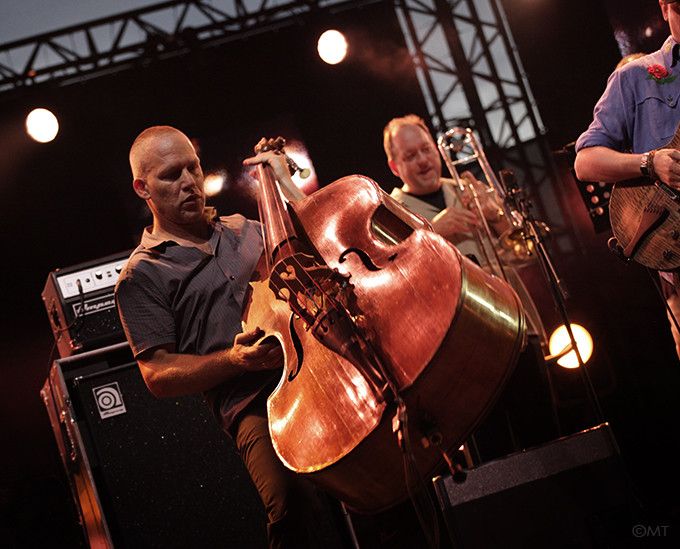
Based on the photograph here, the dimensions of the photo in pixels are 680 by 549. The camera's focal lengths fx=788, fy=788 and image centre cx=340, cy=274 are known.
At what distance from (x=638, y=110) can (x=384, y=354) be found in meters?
2.13

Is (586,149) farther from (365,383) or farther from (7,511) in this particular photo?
(7,511)

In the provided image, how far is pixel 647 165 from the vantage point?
3193 mm

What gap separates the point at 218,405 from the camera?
2.76 metres

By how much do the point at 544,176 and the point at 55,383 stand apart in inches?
190

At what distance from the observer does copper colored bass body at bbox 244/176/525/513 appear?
6.17 ft

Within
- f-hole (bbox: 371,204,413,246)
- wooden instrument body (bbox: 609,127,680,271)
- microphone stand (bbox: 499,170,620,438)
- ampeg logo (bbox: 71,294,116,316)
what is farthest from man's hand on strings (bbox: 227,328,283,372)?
ampeg logo (bbox: 71,294,116,316)

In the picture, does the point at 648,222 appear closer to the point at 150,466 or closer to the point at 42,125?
the point at 150,466

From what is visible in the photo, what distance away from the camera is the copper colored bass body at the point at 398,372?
1881mm

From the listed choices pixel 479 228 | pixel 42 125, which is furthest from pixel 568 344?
pixel 42 125

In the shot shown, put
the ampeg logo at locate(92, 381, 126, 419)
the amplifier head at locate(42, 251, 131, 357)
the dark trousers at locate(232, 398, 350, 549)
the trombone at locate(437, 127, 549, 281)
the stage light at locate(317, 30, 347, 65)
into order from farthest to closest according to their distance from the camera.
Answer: the stage light at locate(317, 30, 347, 65) → the trombone at locate(437, 127, 549, 281) → the amplifier head at locate(42, 251, 131, 357) → the ampeg logo at locate(92, 381, 126, 419) → the dark trousers at locate(232, 398, 350, 549)

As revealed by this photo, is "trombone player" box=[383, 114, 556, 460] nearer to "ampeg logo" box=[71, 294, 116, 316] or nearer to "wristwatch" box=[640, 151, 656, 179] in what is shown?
"wristwatch" box=[640, 151, 656, 179]

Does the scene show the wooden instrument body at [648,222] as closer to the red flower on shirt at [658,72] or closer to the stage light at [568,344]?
the red flower on shirt at [658,72]

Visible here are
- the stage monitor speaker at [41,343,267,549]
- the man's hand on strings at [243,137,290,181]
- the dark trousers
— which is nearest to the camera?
the dark trousers

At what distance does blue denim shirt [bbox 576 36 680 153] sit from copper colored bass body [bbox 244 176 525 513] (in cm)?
168
